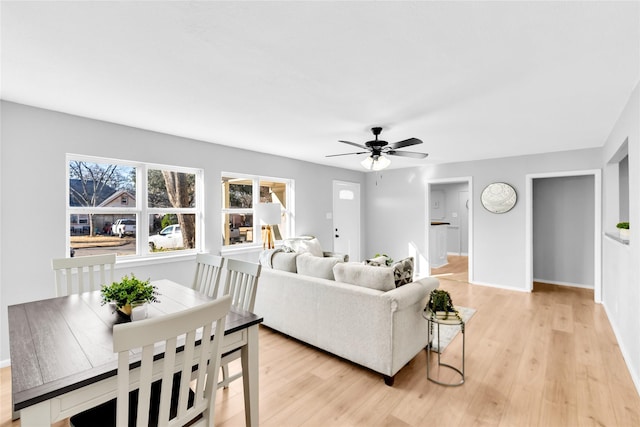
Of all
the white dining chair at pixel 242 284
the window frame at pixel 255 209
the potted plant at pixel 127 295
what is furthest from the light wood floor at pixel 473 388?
the window frame at pixel 255 209

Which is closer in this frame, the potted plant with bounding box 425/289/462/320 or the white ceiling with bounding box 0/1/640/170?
the white ceiling with bounding box 0/1/640/170

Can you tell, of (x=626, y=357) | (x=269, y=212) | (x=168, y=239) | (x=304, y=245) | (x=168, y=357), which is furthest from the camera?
(x=304, y=245)

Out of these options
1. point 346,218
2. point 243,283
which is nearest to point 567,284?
point 346,218

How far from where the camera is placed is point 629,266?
8.67 ft

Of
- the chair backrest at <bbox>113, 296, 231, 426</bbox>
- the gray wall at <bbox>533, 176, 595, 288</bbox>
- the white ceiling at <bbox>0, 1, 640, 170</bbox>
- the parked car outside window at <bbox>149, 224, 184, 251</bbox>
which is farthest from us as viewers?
the gray wall at <bbox>533, 176, 595, 288</bbox>

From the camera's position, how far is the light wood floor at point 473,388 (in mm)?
1999

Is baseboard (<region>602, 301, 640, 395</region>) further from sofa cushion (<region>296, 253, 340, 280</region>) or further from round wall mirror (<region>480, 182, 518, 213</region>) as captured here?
sofa cushion (<region>296, 253, 340, 280</region>)

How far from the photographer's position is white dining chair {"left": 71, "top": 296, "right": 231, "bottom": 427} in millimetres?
995

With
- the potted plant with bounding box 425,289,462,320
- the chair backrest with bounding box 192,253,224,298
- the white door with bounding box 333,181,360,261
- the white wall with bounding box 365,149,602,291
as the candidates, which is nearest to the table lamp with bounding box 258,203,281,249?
the chair backrest with bounding box 192,253,224,298

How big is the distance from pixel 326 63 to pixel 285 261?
2056mm

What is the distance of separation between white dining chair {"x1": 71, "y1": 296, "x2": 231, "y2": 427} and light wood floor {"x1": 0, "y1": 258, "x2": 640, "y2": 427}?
82cm

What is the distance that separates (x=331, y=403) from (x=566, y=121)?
374 centimetres

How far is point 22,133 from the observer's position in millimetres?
2734

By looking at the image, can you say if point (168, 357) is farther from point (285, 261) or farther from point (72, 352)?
point (285, 261)
